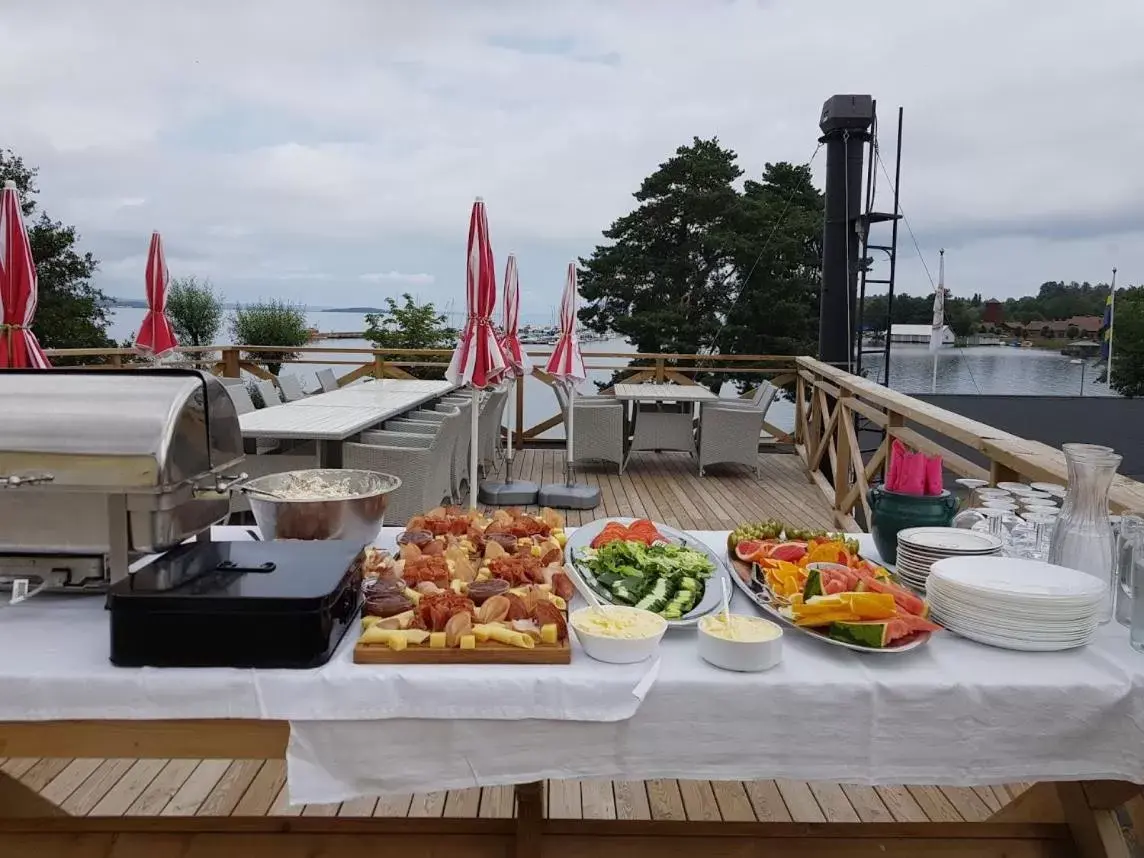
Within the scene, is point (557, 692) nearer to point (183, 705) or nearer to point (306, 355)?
point (183, 705)

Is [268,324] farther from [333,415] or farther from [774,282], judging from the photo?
[774,282]

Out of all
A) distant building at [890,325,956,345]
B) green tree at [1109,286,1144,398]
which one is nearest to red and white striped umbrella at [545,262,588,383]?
distant building at [890,325,956,345]

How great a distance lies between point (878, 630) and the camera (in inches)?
50.1

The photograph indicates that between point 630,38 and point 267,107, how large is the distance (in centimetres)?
415

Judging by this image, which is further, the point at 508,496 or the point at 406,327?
the point at 406,327

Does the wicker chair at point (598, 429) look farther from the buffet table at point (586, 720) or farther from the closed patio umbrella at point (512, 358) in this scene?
the buffet table at point (586, 720)

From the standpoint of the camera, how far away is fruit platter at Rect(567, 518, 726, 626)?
57.5 inches

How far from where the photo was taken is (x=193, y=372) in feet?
5.00

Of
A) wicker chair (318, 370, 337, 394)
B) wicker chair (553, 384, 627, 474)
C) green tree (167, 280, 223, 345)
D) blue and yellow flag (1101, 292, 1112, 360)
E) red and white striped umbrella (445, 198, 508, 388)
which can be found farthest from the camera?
green tree (167, 280, 223, 345)

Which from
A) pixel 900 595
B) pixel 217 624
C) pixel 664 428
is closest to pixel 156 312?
pixel 664 428

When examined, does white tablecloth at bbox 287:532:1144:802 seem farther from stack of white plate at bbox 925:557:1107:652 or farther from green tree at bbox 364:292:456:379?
green tree at bbox 364:292:456:379

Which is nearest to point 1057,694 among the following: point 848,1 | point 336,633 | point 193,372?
point 336,633

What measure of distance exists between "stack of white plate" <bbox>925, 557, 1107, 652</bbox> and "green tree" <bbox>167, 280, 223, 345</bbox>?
13.6 metres

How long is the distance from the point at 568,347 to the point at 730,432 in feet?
6.35
